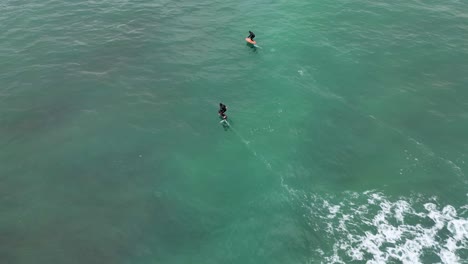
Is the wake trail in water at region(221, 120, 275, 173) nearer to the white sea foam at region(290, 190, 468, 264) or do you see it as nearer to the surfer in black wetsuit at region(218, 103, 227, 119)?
the surfer in black wetsuit at region(218, 103, 227, 119)

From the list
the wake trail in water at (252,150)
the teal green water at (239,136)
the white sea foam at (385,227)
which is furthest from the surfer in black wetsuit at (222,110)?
the white sea foam at (385,227)

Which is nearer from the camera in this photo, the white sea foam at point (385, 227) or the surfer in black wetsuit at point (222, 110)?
the white sea foam at point (385, 227)

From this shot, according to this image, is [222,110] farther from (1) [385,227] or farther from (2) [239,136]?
(1) [385,227]

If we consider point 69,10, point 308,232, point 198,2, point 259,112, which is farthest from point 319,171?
point 69,10

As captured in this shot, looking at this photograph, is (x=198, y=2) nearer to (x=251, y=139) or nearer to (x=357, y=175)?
(x=251, y=139)

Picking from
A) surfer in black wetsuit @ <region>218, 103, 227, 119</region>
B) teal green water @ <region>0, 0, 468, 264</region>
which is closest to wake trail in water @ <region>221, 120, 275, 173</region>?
teal green water @ <region>0, 0, 468, 264</region>

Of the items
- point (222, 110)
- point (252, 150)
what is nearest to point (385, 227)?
point (252, 150)

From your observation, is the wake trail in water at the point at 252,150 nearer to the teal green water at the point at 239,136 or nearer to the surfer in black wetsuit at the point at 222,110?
the teal green water at the point at 239,136
